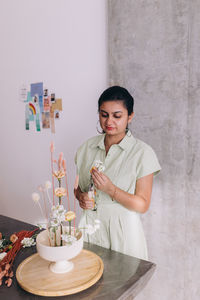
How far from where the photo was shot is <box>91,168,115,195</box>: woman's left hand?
1.38 meters

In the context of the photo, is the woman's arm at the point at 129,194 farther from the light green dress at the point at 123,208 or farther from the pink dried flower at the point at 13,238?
Result: the pink dried flower at the point at 13,238

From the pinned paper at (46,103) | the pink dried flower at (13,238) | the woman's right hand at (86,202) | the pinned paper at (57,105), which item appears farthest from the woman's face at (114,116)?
the pinned paper at (46,103)

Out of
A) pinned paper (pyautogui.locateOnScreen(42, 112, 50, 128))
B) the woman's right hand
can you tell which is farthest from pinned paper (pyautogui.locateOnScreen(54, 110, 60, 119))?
the woman's right hand

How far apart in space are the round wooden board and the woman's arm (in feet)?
1.10

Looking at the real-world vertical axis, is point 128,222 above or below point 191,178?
below

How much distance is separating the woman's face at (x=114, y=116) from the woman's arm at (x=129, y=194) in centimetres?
30

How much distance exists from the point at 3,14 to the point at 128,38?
184cm

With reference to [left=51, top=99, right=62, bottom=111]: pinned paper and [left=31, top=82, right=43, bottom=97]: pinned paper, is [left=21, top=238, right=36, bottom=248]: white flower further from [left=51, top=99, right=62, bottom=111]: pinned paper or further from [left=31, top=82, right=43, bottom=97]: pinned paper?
[left=31, top=82, right=43, bottom=97]: pinned paper

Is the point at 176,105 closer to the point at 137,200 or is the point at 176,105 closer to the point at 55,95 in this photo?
the point at 137,200

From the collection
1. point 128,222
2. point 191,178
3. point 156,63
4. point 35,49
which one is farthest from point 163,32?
point 35,49

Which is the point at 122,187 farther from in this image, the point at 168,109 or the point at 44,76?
the point at 44,76

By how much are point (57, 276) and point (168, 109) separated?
4.24ft

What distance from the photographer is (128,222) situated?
58.9 inches

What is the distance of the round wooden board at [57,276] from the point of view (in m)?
0.97
